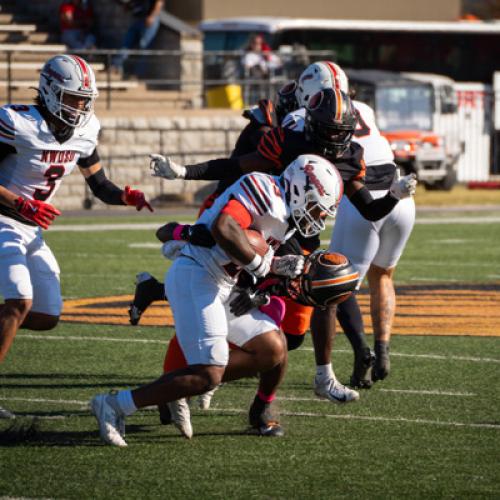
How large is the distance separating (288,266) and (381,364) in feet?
5.94

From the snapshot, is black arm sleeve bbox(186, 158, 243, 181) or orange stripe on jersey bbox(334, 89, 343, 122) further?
black arm sleeve bbox(186, 158, 243, 181)

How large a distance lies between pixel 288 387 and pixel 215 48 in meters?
19.7

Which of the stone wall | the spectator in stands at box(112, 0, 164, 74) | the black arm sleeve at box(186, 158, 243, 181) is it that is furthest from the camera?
the spectator in stands at box(112, 0, 164, 74)

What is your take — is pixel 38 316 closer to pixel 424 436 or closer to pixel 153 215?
pixel 424 436

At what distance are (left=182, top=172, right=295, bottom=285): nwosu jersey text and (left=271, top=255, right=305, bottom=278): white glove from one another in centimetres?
9

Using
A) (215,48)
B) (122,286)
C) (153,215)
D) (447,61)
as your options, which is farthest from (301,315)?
(447,61)

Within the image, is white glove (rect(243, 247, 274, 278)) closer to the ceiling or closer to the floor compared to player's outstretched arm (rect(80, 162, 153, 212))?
closer to the floor

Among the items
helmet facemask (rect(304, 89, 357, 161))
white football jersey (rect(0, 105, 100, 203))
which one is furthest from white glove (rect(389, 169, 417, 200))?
white football jersey (rect(0, 105, 100, 203))

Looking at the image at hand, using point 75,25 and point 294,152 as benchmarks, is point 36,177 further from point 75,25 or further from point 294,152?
point 75,25

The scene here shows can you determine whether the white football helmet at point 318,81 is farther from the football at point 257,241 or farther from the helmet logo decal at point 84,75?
the football at point 257,241

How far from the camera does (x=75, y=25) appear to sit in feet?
77.9

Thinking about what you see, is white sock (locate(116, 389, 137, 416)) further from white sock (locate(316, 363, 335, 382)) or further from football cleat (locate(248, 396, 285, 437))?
white sock (locate(316, 363, 335, 382))

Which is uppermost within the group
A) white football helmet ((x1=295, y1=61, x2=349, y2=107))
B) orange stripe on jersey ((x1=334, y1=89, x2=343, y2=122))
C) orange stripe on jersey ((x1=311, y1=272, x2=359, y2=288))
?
white football helmet ((x1=295, y1=61, x2=349, y2=107))

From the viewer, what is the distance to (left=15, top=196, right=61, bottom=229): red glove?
686 centimetres
